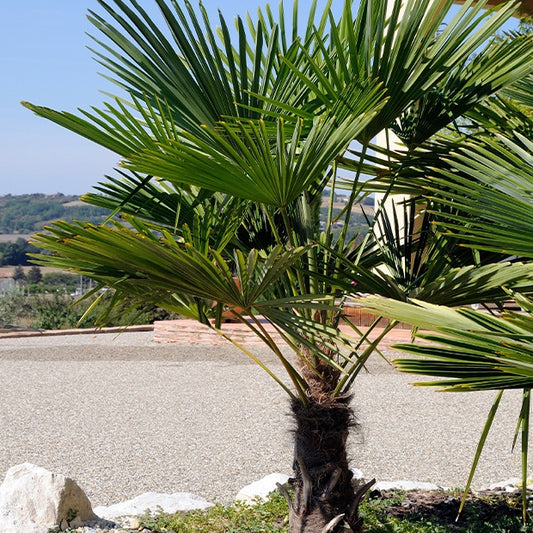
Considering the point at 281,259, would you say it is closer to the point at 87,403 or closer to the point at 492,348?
the point at 492,348

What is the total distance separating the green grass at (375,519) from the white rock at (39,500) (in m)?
0.41

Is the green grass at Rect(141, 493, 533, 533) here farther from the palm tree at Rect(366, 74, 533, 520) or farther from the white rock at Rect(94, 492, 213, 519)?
the palm tree at Rect(366, 74, 533, 520)

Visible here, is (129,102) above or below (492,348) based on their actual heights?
above

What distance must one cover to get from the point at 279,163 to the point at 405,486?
2.89m

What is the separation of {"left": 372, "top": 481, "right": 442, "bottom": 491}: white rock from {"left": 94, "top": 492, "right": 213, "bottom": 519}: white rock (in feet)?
3.67

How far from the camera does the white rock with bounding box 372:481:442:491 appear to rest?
4.39m

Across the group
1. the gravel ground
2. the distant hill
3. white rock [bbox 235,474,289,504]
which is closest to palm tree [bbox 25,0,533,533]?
the gravel ground

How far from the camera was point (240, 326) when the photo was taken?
11211mm

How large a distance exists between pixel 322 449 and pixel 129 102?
1807 mm

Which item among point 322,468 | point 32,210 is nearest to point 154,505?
point 322,468

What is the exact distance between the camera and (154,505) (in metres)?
4.10

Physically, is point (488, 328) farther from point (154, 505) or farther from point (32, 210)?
point (32, 210)

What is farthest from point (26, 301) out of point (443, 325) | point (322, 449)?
point (443, 325)

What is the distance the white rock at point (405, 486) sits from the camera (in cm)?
439
